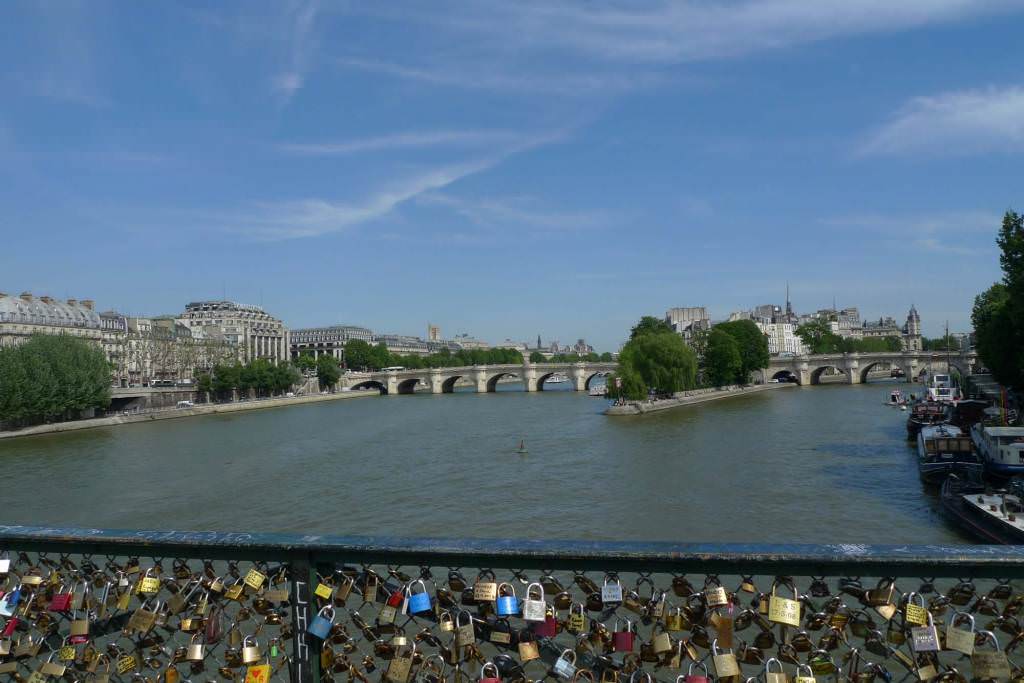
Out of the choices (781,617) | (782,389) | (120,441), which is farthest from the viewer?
(782,389)

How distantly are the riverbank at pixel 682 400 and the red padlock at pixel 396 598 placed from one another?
153ft

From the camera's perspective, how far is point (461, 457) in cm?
2969

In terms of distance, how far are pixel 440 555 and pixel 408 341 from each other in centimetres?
17184

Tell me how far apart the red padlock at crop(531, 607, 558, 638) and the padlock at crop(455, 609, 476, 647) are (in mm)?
222

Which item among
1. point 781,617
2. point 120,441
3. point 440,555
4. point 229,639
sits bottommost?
point 120,441

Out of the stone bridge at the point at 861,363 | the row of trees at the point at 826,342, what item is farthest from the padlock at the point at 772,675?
the row of trees at the point at 826,342

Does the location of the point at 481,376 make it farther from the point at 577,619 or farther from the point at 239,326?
the point at 577,619

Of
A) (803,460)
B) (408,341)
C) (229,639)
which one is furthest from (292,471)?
(408,341)

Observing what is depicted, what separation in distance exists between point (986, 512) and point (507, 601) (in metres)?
16.0

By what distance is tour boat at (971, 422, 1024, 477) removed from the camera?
19.1 meters

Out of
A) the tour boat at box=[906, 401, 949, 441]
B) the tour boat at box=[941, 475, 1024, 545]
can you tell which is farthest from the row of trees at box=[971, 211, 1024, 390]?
the tour boat at box=[941, 475, 1024, 545]

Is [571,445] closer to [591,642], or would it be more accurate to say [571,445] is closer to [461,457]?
[461,457]

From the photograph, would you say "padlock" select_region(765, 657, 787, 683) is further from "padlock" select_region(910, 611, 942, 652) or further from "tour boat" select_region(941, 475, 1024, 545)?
"tour boat" select_region(941, 475, 1024, 545)

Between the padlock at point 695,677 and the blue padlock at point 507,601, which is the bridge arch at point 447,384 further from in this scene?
the padlock at point 695,677
